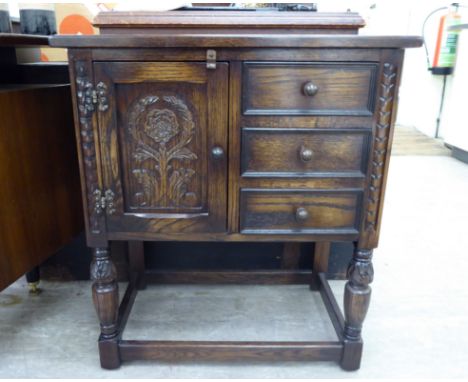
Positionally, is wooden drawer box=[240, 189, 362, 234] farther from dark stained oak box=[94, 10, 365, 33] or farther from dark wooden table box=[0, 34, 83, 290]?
dark wooden table box=[0, 34, 83, 290]

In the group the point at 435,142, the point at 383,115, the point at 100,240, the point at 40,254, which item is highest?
the point at 383,115

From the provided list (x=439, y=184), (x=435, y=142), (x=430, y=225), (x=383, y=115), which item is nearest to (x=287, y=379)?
(x=383, y=115)

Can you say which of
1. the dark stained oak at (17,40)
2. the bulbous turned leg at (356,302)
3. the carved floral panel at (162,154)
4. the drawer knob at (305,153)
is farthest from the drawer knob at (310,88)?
the dark stained oak at (17,40)

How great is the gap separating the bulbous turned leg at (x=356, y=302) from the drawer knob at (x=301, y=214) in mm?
162

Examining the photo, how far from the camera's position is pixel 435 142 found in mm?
3846

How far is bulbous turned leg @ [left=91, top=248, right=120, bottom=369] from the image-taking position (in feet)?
3.31

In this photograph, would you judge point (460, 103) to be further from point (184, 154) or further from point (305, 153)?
point (184, 154)

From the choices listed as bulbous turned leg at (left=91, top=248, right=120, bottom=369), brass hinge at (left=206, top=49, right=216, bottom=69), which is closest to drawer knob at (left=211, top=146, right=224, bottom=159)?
brass hinge at (left=206, top=49, right=216, bottom=69)

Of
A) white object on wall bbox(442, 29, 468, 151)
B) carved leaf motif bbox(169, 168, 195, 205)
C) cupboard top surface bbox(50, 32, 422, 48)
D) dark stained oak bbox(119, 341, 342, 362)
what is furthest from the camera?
white object on wall bbox(442, 29, 468, 151)

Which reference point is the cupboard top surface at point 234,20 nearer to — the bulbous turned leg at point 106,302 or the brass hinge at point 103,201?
the brass hinge at point 103,201

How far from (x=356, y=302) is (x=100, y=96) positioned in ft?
2.44

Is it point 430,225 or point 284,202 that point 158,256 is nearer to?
point 284,202

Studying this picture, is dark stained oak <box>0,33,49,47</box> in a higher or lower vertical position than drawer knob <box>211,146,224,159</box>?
higher

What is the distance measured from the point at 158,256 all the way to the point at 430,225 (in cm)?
128
